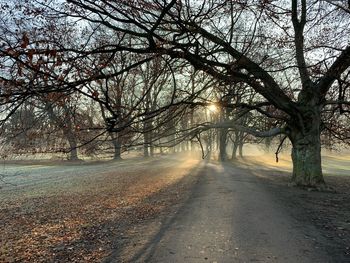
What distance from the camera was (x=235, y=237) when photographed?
20.0ft

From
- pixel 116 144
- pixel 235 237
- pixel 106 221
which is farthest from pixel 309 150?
pixel 116 144

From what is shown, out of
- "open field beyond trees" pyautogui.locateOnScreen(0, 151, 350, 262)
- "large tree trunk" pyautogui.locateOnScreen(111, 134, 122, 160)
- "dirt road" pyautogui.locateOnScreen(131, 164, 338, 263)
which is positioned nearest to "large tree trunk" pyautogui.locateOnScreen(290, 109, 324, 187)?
"open field beyond trees" pyautogui.locateOnScreen(0, 151, 350, 262)

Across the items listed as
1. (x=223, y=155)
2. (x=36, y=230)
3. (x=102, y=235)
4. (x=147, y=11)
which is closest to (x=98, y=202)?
(x=36, y=230)

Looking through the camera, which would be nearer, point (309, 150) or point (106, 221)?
point (106, 221)

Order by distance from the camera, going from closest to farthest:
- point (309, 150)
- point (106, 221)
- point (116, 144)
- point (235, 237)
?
point (235, 237) → point (106, 221) → point (309, 150) → point (116, 144)

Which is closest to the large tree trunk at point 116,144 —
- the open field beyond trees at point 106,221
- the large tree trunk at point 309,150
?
the open field beyond trees at point 106,221

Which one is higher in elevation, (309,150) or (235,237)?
(309,150)

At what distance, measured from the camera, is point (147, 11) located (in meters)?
8.12

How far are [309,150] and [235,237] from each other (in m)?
7.56

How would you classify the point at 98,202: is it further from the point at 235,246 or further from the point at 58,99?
the point at 235,246

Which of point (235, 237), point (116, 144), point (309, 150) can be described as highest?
point (116, 144)

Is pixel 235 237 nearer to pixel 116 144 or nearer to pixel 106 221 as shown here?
pixel 106 221

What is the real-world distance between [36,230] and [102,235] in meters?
2.44

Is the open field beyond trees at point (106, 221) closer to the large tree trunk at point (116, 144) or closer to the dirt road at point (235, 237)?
the dirt road at point (235, 237)
